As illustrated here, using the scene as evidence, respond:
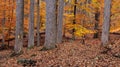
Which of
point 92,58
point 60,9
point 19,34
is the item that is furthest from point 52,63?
point 60,9

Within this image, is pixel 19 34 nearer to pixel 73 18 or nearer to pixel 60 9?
pixel 60 9

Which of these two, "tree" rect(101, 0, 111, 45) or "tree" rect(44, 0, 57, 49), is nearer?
"tree" rect(44, 0, 57, 49)

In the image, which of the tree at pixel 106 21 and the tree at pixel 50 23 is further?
the tree at pixel 106 21

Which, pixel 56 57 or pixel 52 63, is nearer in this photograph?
pixel 52 63

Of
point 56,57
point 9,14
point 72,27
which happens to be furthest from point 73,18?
point 56,57

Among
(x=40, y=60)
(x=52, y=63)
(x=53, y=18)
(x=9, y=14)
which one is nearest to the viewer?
(x=52, y=63)

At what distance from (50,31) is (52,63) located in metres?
3.75

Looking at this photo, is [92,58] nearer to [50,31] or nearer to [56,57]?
A: [56,57]

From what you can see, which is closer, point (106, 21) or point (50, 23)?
point (50, 23)

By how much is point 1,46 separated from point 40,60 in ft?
55.7

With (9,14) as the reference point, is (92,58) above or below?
below

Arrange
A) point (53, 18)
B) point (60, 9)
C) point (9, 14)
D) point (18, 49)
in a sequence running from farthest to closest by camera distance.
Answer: point (9, 14) < point (60, 9) < point (18, 49) < point (53, 18)

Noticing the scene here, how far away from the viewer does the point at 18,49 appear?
1570 cm

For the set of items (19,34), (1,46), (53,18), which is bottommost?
(1,46)
